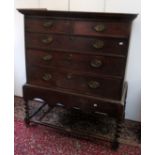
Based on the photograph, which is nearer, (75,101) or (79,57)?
(79,57)

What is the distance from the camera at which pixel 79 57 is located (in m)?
1.55

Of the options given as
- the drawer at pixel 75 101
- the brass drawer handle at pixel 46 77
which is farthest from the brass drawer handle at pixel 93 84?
the brass drawer handle at pixel 46 77

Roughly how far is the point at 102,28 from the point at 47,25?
470 millimetres

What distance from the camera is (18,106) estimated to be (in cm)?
241

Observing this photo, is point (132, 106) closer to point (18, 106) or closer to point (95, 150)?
point (95, 150)

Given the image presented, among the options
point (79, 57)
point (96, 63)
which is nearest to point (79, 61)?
point (79, 57)

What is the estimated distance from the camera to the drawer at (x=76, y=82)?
154 cm

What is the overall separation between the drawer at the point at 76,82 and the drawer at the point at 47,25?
35 centimetres

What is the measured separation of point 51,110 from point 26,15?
121cm

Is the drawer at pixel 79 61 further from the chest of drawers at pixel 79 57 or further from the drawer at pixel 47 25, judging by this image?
the drawer at pixel 47 25

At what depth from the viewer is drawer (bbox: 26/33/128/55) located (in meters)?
1.42

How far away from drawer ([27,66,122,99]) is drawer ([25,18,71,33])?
0.35 meters

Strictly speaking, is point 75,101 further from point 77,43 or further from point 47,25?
point 47,25
